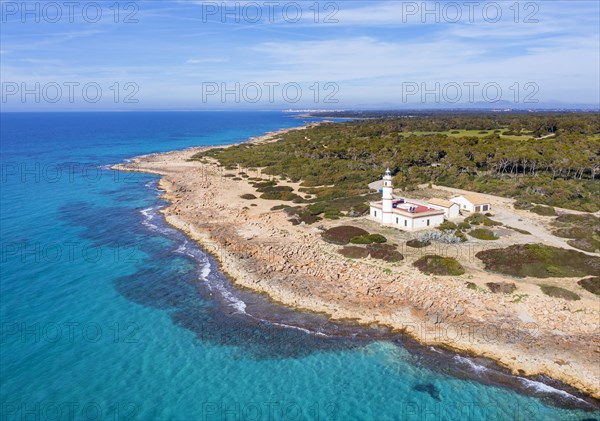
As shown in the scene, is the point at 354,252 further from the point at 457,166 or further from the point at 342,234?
the point at 457,166

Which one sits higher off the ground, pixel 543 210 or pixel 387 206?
pixel 387 206

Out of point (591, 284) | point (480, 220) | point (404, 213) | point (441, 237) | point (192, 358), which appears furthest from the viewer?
point (480, 220)

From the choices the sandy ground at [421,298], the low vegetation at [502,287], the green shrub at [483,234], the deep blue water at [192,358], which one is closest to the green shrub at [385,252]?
the sandy ground at [421,298]

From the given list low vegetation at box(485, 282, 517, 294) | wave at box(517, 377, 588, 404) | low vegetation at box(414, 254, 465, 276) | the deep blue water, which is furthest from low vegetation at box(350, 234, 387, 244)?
wave at box(517, 377, 588, 404)

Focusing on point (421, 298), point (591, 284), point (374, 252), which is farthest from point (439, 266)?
point (591, 284)

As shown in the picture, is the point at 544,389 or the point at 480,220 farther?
the point at 480,220

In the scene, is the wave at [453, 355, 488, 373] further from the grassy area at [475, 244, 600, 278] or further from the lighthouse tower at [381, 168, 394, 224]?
the lighthouse tower at [381, 168, 394, 224]

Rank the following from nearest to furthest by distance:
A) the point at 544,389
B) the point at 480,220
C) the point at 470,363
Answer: the point at 544,389
the point at 470,363
the point at 480,220
